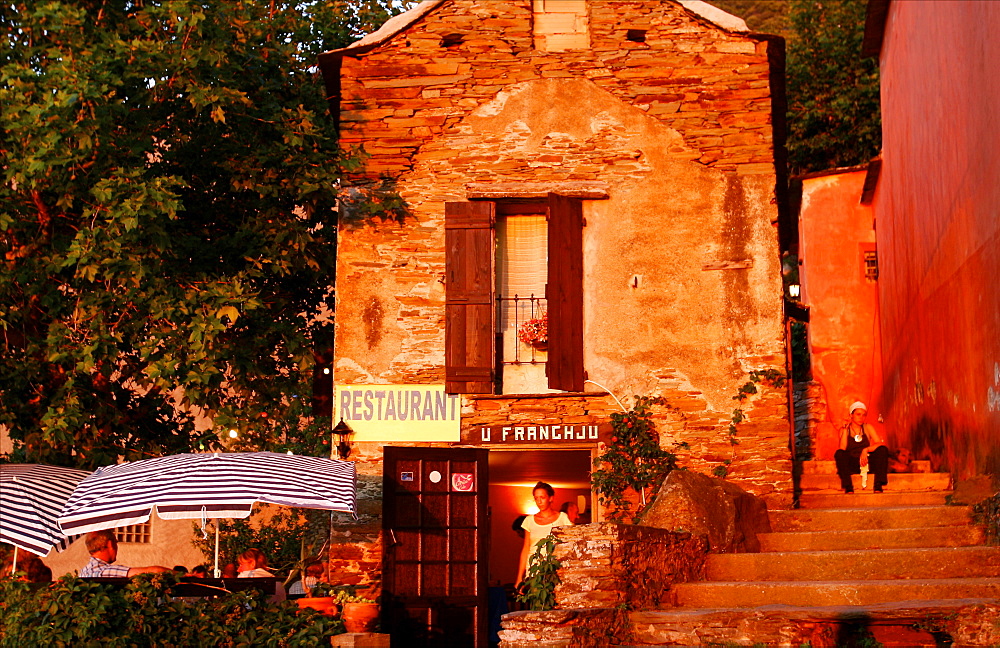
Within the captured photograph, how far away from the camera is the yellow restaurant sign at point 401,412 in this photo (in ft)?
39.1

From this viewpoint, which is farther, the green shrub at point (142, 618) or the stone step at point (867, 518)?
the stone step at point (867, 518)

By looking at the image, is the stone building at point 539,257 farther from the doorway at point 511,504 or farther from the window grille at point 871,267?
the window grille at point 871,267

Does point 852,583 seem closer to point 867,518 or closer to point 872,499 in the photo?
point 867,518

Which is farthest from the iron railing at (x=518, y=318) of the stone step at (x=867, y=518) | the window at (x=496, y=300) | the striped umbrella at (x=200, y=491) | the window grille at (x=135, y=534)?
the window grille at (x=135, y=534)

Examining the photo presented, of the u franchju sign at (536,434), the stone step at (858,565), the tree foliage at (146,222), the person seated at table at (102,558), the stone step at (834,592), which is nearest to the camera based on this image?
the stone step at (834,592)

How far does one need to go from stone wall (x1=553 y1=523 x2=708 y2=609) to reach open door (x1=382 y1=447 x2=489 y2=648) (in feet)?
8.99

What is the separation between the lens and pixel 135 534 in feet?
62.5

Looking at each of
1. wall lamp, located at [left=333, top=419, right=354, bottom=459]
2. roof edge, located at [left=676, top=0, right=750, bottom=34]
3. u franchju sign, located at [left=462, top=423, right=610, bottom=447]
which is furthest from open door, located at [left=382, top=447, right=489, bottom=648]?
roof edge, located at [left=676, top=0, right=750, bottom=34]

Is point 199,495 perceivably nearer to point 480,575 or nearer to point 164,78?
point 480,575

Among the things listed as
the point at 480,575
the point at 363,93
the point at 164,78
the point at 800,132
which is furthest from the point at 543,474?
the point at 800,132

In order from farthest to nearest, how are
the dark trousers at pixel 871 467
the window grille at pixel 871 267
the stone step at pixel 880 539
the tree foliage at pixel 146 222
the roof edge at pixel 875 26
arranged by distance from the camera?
the window grille at pixel 871 267
the roof edge at pixel 875 26
the dark trousers at pixel 871 467
the tree foliage at pixel 146 222
the stone step at pixel 880 539

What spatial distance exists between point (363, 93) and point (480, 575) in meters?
5.05

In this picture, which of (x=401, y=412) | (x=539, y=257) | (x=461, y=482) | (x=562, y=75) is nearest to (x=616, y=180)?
(x=539, y=257)

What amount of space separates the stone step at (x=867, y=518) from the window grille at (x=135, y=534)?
11448mm
